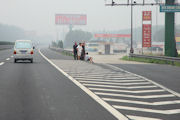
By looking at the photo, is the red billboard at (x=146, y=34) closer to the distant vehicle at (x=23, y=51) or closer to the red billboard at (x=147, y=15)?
the red billboard at (x=147, y=15)

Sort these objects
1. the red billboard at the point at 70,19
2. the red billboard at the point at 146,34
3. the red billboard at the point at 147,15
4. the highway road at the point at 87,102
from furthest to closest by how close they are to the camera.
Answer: the red billboard at the point at 70,19 → the red billboard at the point at 146,34 → the red billboard at the point at 147,15 → the highway road at the point at 87,102

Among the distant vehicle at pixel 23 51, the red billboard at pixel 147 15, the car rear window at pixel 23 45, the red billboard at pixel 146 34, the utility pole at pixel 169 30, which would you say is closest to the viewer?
the distant vehicle at pixel 23 51

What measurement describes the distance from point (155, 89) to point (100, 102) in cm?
318

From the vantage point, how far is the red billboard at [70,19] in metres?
116

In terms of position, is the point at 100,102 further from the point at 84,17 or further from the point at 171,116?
the point at 84,17

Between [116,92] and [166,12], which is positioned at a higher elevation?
[166,12]

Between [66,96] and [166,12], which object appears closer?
[66,96]

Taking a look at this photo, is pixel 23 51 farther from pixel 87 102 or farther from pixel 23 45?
pixel 87 102

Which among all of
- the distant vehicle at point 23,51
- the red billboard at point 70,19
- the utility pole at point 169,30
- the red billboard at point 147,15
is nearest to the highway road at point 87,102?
the distant vehicle at point 23,51

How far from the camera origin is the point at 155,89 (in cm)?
1055

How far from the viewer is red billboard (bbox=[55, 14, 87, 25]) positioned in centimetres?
11581

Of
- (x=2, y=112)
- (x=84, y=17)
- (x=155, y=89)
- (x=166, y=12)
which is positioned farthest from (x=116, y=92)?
(x=84, y=17)

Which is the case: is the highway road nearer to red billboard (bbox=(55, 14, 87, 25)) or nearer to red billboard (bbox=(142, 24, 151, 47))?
red billboard (bbox=(142, 24, 151, 47))

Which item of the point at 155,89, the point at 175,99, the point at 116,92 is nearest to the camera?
the point at 175,99
